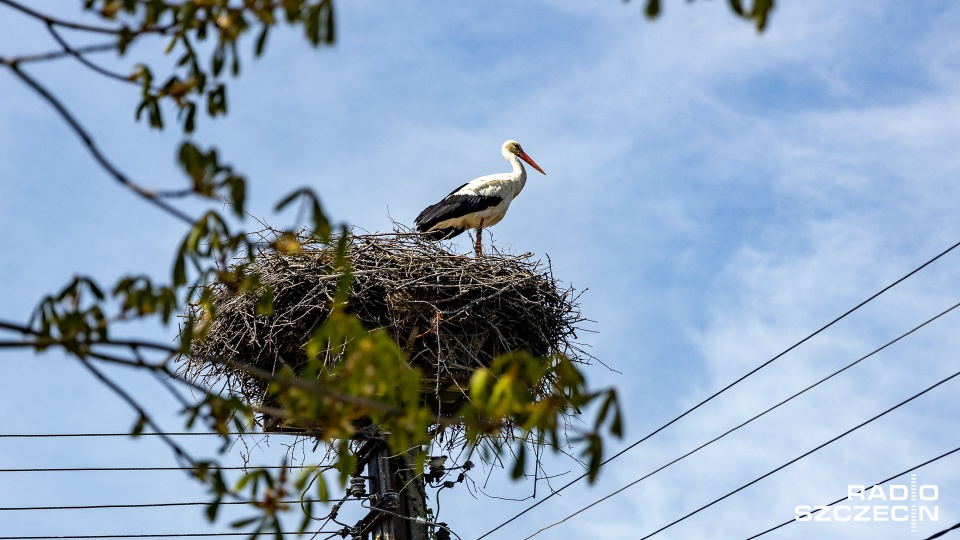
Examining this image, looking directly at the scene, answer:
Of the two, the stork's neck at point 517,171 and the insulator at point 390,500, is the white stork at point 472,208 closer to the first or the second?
the stork's neck at point 517,171

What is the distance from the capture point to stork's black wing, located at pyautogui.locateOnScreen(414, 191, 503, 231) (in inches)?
445

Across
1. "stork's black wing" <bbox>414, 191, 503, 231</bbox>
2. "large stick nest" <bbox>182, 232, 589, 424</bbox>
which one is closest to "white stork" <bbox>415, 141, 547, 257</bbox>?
"stork's black wing" <bbox>414, 191, 503, 231</bbox>

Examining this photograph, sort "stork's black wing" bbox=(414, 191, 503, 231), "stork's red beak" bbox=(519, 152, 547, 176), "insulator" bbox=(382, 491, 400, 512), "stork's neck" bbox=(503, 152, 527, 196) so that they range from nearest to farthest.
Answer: "insulator" bbox=(382, 491, 400, 512)
"stork's black wing" bbox=(414, 191, 503, 231)
"stork's neck" bbox=(503, 152, 527, 196)
"stork's red beak" bbox=(519, 152, 547, 176)

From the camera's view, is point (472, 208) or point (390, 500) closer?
point (390, 500)

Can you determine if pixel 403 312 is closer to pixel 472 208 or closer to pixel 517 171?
pixel 472 208

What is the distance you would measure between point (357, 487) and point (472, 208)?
3.61m

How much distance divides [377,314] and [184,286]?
5.24 metres

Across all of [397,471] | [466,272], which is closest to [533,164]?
[466,272]

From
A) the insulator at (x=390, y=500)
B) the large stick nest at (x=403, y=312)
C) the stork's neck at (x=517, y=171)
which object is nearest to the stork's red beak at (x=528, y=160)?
the stork's neck at (x=517, y=171)

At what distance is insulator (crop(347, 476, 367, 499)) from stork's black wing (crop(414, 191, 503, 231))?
3.24 meters

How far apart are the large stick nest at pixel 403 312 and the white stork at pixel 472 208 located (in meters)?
2.13

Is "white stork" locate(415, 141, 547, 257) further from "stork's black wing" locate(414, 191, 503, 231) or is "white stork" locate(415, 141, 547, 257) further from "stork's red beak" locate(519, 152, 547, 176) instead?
"stork's red beak" locate(519, 152, 547, 176)

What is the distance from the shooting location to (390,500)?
830cm

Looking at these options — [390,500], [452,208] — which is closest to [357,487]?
[390,500]
